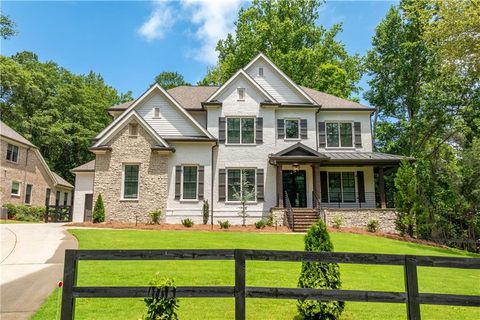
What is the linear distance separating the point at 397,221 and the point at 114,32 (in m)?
17.5

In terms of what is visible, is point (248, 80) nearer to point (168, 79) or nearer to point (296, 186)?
point (296, 186)

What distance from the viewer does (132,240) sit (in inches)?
504

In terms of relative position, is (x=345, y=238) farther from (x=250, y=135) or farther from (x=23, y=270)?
(x=23, y=270)

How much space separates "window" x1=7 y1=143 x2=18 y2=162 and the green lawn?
779 inches

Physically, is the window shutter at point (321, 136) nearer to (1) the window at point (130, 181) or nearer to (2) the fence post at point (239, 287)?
(1) the window at point (130, 181)

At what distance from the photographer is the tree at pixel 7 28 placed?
767 inches

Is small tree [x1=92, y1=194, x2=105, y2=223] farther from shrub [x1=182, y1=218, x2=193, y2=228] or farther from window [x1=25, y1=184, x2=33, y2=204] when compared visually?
window [x1=25, y1=184, x2=33, y2=204]

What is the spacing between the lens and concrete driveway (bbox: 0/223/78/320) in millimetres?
6039

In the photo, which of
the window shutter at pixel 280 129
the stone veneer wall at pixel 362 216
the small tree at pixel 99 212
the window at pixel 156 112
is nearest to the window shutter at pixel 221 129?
the window shutter at pixel 280 129

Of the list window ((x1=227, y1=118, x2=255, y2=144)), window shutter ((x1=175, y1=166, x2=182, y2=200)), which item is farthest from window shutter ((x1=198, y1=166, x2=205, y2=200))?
window ((x1=227, y1=118, x2=255, y2=144))

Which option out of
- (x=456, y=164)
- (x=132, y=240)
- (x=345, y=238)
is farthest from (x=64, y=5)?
(x=456, y=164)

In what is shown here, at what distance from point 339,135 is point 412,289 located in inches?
780

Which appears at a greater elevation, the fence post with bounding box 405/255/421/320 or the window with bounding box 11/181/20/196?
the window with bounding box 11/181/20/196

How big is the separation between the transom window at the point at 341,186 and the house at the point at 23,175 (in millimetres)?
24652
